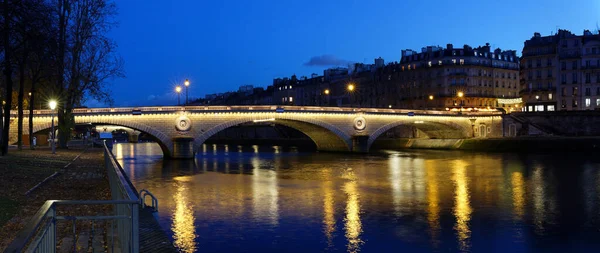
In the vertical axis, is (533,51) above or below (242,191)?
above

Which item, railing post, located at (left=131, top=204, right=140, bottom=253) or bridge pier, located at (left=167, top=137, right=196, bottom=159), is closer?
railing post, located at (left=131, top=204, right=140, bottom=253)

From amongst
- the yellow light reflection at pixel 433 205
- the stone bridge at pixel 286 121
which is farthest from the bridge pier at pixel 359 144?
the yellow light reflection at pixel 433 205

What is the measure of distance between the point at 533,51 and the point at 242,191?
291 feet

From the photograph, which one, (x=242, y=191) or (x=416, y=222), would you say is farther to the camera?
(x=242, y=191)

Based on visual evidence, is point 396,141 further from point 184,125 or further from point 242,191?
point 242,191

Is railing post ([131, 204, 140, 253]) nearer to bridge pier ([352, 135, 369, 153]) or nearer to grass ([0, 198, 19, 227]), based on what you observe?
grass ([0, 198, 19, 227])

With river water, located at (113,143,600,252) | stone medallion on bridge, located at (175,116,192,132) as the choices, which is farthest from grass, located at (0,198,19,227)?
stone medallion on bridge, located at (175,116,192,132)

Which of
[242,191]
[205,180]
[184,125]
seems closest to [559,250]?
[242,191]

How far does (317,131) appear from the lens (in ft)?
245

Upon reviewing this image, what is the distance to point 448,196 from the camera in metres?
26.2

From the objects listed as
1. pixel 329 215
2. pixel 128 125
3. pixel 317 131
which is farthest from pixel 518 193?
pixel 317 131

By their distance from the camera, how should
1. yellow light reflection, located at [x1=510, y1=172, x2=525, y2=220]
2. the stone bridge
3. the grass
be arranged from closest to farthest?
the grass, yellow light reflection, located at [x1=510, y1=172, x2=525, y2=220], the stone bridge

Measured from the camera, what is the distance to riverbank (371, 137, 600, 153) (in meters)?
63.1

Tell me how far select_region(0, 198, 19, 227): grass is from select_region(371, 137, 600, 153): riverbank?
6105cm
